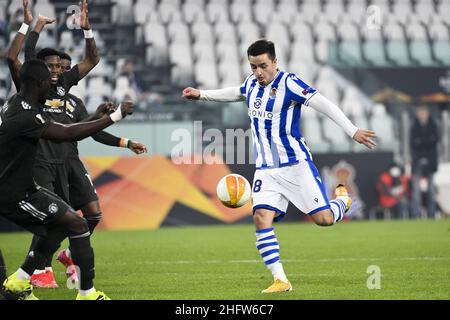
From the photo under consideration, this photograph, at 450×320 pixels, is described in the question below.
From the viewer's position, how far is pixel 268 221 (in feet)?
29.3

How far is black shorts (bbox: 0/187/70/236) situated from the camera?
770 cm

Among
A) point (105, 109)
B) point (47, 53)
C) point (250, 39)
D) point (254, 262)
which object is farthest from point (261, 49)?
point (250, 39)

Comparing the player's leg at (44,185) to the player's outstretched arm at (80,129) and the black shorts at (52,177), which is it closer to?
the black shorts at (52,177)

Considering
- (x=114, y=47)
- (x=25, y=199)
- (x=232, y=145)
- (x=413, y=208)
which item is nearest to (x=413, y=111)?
(x=413, y=208)

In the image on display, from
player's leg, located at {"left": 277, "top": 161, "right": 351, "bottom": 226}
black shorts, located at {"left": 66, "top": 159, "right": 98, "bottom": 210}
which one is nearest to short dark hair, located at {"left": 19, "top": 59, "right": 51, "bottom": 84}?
black shorts, located at {"left": 66, "top": 159, "right": 98, "bottom": 210}

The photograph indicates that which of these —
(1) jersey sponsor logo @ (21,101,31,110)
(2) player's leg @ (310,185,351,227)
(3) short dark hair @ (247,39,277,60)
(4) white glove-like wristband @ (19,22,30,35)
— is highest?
(4) white glove-like wristband @ (19,22,30,35)

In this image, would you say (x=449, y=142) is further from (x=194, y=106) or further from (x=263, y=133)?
(x=263, y=133)

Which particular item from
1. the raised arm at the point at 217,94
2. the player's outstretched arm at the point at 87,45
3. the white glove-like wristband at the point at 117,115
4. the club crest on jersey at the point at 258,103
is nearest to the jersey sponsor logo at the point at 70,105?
the player's outstretched arm at the point at 87,45

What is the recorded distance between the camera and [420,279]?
31.0 feet

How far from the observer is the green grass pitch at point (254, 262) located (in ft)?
28.5

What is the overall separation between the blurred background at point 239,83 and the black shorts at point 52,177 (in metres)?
8.76

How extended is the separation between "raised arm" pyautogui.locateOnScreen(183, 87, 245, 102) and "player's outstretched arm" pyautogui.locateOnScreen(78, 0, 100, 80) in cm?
132

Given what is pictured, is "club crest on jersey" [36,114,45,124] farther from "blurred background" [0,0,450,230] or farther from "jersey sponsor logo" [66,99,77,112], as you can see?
"blurred background" [0,0,450,230]
